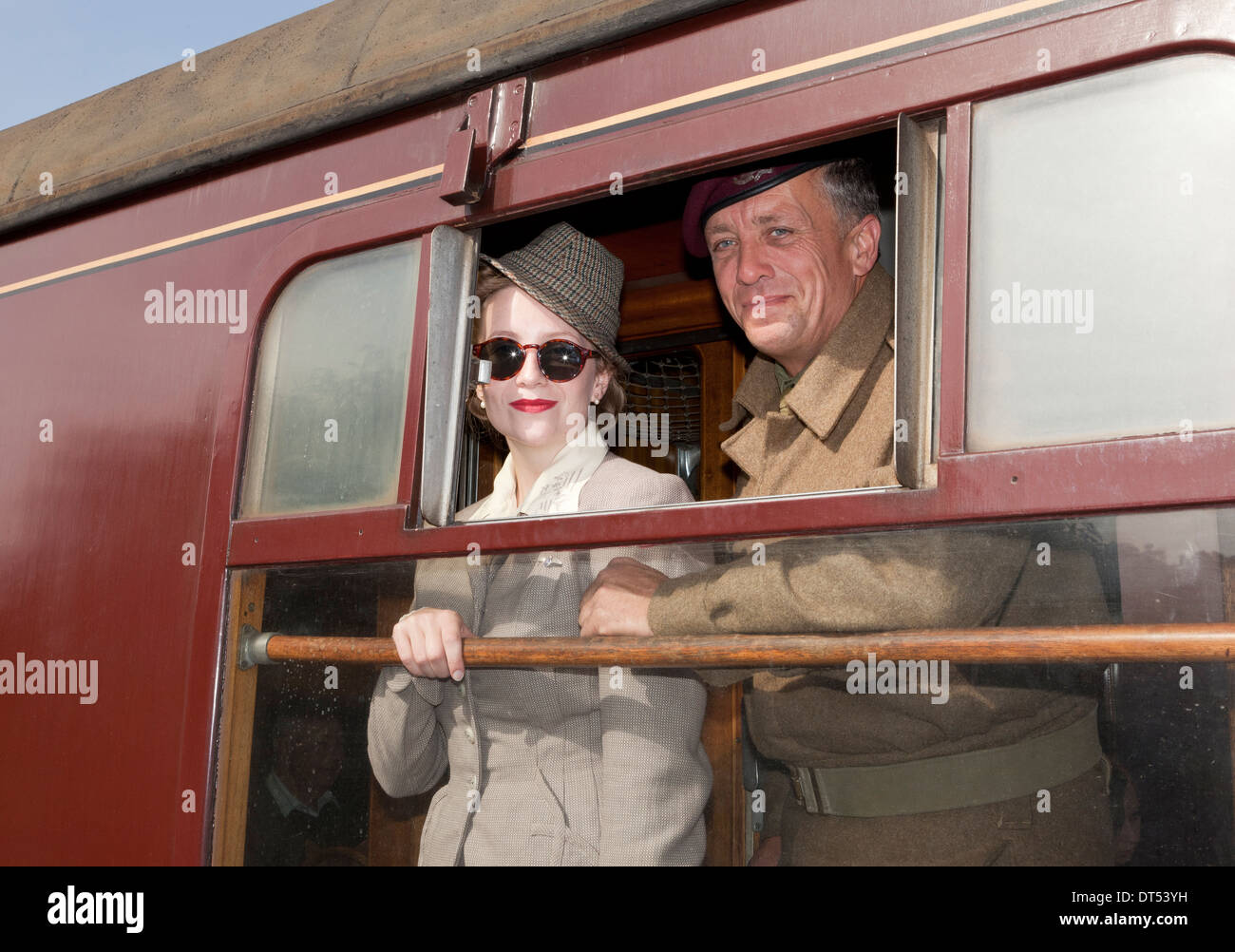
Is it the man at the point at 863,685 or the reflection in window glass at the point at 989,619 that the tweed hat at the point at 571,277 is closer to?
the man at the point at 863,685

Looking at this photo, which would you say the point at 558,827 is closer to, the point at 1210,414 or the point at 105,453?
the point at 1210,414

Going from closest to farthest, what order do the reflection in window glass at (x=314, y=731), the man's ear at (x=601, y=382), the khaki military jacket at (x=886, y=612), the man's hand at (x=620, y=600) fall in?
1. the khaki military jacket at (x=886, y=612)
2. the man's hand at (x=620, y=600)
3. the reflection in window glass at (x=314, y=731)
4. the man's ear at (x=601, y=382)

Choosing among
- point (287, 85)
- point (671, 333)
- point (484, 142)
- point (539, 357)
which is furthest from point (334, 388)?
point (671, 333)

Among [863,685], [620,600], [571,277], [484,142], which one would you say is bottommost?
[863,685]

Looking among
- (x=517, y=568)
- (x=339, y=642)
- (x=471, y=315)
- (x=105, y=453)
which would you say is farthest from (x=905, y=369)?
(x=105, y=453)

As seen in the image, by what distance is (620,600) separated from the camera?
1.67 meters

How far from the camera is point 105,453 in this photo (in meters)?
2.38

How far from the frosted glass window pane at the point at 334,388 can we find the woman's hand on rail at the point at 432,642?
0.78 feet

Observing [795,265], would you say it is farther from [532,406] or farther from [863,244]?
[532,406]

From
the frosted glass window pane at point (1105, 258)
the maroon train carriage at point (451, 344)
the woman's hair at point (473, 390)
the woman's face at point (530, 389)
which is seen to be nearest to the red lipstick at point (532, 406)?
the woman's face at point (530, 389)

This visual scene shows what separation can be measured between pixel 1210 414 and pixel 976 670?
0.39m

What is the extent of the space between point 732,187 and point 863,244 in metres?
0.28

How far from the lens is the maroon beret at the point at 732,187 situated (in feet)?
7.20

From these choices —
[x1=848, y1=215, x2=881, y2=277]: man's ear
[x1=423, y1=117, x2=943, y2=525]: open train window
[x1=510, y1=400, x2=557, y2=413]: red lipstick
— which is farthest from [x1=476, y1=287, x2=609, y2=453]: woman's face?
[x1=848, y1=215, x2=881, y2=277]: man's ear
